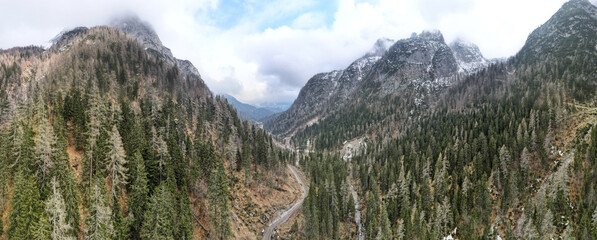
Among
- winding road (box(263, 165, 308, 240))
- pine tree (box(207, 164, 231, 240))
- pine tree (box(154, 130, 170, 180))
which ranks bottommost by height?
winding road (box(263, 165, 308, 240))

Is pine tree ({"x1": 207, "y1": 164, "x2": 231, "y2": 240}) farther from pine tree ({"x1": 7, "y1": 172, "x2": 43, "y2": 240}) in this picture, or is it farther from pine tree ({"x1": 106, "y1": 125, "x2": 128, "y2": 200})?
pine tree ({"x1": 7, "y1": 172, "x2": 43, "y2": 240})

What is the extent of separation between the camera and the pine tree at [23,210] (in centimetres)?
4262

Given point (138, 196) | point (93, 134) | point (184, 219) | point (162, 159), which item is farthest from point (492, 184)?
point (93, 134)

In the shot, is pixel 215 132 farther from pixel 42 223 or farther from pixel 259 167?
pixel 42 223

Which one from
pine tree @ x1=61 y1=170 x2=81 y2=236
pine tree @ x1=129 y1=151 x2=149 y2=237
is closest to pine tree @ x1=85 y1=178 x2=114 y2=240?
pine tree @ x1=61 y1=170 x2=81 y2=236

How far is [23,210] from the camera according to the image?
1741 inches

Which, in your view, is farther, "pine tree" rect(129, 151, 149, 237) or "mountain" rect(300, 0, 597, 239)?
"mountain" rect(300, 0, 597, 239)

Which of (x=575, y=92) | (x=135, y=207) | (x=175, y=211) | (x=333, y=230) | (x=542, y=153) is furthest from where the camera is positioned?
(x=575, y=92)

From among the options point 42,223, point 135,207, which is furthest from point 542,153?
point 42,223

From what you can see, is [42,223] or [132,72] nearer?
[42,223]

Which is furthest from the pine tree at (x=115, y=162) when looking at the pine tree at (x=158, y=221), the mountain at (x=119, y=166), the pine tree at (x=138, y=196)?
the pine tree at (x=158, y=221)

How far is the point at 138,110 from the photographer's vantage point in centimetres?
10081

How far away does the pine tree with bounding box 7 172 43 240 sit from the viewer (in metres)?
42.6

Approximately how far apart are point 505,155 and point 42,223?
5373 inches
